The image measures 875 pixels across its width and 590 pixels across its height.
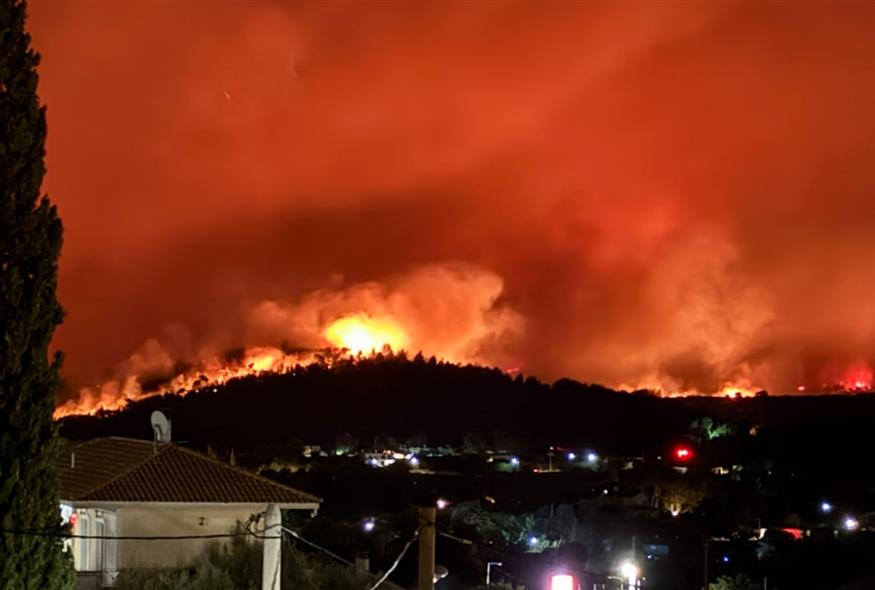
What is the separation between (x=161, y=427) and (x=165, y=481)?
297cm

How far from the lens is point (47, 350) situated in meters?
13.0

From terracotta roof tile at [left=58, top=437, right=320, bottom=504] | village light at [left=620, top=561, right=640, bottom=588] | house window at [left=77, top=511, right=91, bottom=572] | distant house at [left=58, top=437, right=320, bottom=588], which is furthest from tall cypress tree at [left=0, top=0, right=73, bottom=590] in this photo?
village light at [left=620, top=561, right=640, bottom=588]

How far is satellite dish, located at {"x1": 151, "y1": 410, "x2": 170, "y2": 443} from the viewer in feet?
77.7

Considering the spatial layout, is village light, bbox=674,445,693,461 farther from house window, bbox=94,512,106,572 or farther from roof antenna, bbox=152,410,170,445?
house window, bbox=94,512,106,572

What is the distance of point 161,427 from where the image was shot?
23.9m

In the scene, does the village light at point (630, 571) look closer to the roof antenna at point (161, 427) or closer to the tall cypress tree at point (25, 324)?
the roof antenna at point (161, 427)

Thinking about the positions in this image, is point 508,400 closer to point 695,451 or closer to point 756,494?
point 695,451

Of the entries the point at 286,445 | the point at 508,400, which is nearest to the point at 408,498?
the point at 286,445

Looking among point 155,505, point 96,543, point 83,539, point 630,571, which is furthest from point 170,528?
point 630,571

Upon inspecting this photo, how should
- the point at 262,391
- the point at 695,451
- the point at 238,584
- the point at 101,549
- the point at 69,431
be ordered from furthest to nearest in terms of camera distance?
the point at 262,391 → the point at 69,431 → the point at 695,451 → the point at 101,549 → the point at 238,584

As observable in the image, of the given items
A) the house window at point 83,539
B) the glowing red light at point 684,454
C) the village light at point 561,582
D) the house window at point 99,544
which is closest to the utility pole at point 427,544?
the village light at point 561,582

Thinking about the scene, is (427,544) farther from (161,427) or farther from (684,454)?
(684,454)

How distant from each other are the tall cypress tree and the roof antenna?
1064 cm

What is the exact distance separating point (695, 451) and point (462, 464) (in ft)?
46.6
